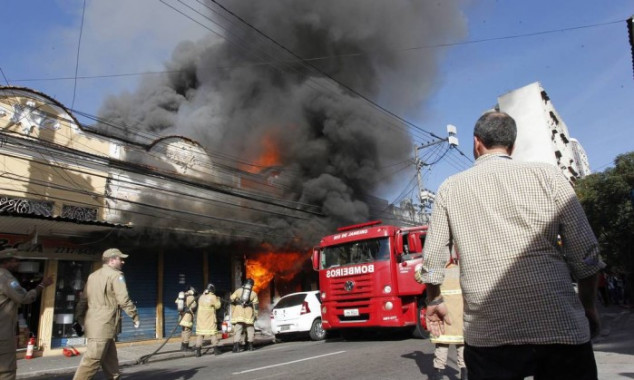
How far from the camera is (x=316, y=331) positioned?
1192cm

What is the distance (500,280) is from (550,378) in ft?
1.33

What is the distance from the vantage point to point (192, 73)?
22984 millimetres

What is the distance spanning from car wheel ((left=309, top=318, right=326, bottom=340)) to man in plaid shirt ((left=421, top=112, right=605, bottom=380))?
10377 mm

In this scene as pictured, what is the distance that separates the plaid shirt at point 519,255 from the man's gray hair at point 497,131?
90 mm

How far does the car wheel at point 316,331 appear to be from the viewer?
11.8m

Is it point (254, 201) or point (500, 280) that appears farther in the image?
point (254, 201)

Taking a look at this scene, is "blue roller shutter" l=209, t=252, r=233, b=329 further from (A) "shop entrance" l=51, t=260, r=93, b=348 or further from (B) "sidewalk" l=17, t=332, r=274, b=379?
(A) "shop entrance" l=51, t=260, r=93, b=348

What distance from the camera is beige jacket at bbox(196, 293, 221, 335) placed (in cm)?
990

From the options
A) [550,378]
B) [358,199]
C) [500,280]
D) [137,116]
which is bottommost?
[550,378]

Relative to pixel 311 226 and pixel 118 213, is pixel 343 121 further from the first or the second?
pixel 118 213

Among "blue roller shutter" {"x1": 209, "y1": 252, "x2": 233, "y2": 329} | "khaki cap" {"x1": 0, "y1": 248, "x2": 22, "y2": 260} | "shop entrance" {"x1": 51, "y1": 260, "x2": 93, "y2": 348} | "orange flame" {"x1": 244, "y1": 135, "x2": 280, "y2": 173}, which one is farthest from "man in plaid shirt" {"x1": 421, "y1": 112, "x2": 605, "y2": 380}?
"orange flame" {"x1": 244, "y1": 135, "x2": 280, "y2": 173}

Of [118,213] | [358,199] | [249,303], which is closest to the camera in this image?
[249,303]

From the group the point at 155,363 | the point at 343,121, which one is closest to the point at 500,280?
the point at 155,363

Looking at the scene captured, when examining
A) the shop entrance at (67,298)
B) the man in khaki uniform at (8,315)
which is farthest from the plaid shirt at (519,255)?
the shop entrance at (67,298)
